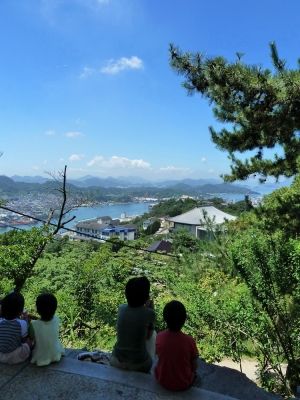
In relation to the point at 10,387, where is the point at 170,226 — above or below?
below

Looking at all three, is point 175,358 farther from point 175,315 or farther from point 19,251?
point 19,251

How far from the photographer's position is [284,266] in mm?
4176

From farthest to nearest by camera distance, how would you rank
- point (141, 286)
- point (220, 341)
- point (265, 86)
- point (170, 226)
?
point (170, 226) → point (220, 341) → point (265, 86) → point (141, 286)

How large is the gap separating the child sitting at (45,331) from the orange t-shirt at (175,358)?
930 millimetres

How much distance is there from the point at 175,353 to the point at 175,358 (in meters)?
0.04

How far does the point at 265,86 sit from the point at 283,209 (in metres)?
2.56

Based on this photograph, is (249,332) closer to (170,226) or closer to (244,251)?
(244,251)

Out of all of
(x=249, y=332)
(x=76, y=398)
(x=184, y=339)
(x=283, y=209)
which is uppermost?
(x=283, y=209)

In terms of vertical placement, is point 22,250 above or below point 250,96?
below

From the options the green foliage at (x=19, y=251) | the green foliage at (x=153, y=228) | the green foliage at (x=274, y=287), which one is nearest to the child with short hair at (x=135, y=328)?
the green foliage at (x=274, y=287)

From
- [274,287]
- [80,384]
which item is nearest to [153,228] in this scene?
[274,287]

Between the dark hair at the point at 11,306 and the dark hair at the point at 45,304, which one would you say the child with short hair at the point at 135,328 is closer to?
the dark hair at the point at 45,304

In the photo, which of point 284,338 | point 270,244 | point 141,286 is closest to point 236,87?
point 270,244

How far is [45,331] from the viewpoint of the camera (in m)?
2.38
